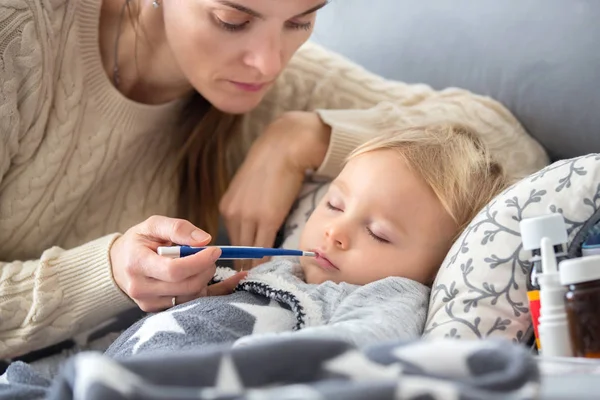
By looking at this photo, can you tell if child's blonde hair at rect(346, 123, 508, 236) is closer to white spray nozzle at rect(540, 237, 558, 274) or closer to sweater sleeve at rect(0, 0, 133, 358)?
white spray nozzle at rect(540, 237, 558, 274)

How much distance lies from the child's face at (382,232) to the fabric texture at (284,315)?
0.16 feet

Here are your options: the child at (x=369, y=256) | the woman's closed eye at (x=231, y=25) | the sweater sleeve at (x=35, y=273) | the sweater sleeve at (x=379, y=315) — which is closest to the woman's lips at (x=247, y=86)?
the woman's closed eye at (x=231, y=25)

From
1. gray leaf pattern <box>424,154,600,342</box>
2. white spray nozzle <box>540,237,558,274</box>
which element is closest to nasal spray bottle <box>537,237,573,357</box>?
white spray nozzle <box>540,237,558,274</box>

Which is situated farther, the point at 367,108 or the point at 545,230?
the point at 367,108

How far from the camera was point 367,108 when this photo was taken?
5.52 feet

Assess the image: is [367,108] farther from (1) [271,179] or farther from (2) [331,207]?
(2) [331,207]

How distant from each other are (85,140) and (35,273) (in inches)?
11.4

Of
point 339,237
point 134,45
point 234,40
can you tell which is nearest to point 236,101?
point 234,40

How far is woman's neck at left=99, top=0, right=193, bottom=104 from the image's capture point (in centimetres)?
147

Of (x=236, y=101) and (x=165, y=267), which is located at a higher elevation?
(x=236, y=101)

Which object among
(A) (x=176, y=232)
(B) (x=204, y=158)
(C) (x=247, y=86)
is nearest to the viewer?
(A) (x=176, y=232)

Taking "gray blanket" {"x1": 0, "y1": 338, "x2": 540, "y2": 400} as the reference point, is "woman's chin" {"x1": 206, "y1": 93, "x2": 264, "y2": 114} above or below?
above

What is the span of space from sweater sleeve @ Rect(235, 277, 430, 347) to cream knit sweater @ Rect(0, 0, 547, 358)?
0.41 metres

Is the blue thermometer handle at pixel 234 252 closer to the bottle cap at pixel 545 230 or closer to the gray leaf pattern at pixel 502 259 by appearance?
the gray leaf pattern at pixel 502 259
